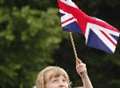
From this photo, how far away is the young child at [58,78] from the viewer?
690cm

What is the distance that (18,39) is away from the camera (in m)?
16.6

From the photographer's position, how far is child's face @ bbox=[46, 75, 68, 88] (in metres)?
6.88

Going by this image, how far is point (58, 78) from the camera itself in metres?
6.96

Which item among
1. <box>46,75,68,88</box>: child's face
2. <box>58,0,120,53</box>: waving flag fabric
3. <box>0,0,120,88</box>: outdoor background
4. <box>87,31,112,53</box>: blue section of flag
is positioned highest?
<box>58,0,120,53</box>: waving flag fabric

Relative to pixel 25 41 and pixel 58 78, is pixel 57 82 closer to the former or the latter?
pixel 58 78

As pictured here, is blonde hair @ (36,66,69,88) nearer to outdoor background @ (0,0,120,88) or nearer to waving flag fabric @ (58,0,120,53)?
waving flag fabric @ (58,0,120,53)

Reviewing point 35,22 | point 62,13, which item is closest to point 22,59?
point 35,22

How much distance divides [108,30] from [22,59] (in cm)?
975

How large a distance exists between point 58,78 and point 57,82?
48mm

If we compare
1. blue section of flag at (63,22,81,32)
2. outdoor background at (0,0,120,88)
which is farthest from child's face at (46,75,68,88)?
outdoor background at (0,0,120,88)

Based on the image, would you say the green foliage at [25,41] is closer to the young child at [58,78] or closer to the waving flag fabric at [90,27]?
the waving flag fabric at [90,27]

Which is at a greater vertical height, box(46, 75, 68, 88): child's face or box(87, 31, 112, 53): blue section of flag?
box(87, 31, 112, 53): blue section of flag

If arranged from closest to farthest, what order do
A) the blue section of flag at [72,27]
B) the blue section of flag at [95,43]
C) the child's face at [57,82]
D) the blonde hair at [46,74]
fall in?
the child's face at [57,82] → the blonde hair at [46,74] → the blue section of flag at [95,43] → the blue section of flag at [72,27]

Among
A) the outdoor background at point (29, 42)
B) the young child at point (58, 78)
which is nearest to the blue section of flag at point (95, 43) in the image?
the young child at point (58, 78)
